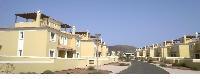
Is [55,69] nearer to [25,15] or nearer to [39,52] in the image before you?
[39,52]

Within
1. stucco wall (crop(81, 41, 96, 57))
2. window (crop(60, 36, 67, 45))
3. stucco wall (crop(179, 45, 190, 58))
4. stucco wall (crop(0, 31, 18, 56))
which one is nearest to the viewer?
stucco wall (crop(0, 31, 18, 56))

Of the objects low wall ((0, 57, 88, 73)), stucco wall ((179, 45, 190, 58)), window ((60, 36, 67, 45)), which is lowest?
low wall ((0, 57, 88, 73))

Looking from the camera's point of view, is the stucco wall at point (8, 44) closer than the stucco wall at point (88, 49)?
Yes

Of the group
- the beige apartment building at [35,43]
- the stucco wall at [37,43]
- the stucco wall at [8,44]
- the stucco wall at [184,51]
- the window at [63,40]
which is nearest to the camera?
the beige apartment building at [35,43]

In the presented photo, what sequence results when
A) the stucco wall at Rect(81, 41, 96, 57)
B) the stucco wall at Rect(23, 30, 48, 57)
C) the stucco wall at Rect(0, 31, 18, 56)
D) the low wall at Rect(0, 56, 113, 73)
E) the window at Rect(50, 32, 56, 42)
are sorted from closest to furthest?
the low wall at Rect(0, 56, 113, 73) → the stucco wall at Rect(23, 30, 48, 57) → the stucco wall at Rect(0, 31, 18, 56) → the window at Rect(50, 32, 56, 42) → the stucco wall at Rect(81, 41, 96, 57)

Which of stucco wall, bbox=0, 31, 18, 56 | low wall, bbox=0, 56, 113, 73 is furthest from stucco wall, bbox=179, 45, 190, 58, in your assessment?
stucco wall, bbox=0, 31, 18, 56

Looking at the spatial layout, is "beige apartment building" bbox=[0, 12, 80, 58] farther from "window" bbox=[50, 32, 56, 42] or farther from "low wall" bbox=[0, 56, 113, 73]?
"low wall" bbox=[0, 56, 113, 73]

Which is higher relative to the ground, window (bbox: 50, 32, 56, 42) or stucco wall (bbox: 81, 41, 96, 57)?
window (bbox: 50, 32, 56, 42)

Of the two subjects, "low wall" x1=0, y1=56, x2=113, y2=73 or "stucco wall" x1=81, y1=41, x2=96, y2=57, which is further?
"stucco wall" x1=81, y1=41, x2=96, y2=57

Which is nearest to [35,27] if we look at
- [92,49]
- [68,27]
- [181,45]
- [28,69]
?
[28,69]

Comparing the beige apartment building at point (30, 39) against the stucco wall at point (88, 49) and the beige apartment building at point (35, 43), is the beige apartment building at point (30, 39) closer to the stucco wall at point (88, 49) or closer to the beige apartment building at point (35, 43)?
the beige apartment building at point (35, 43)

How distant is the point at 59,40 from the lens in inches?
1522

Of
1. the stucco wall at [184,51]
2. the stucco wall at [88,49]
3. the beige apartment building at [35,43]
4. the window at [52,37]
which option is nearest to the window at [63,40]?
the beige apartment building at [35,43]

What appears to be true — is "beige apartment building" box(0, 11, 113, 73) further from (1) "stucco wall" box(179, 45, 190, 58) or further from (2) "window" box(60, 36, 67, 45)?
(1) "stucco wall" box(179, 45, 190, 58)
